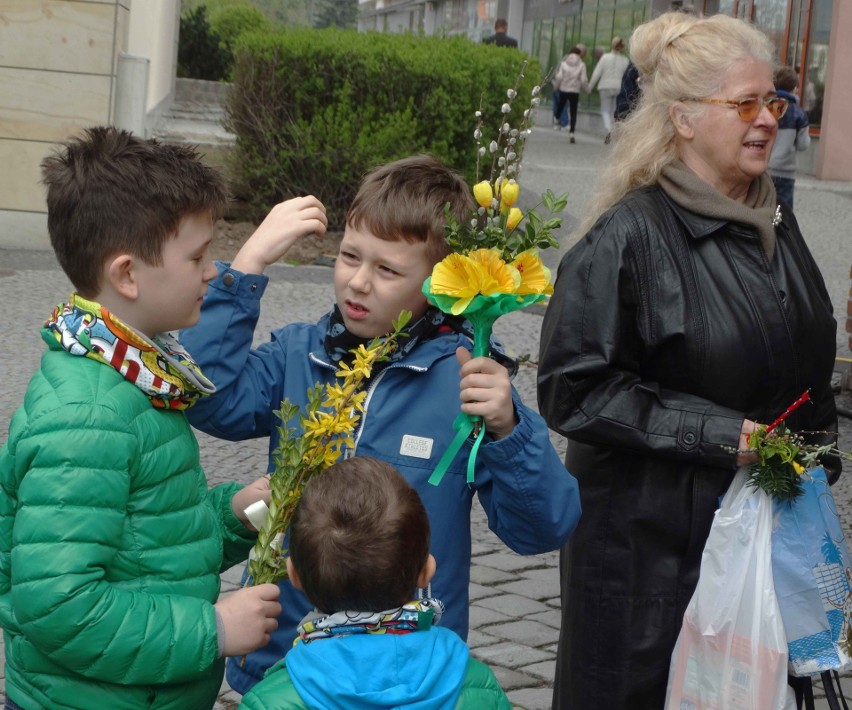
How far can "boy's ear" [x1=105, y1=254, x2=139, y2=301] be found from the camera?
2.29 m

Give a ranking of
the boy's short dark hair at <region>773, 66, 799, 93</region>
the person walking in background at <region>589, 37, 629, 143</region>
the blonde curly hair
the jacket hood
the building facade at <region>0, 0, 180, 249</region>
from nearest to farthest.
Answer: the jacket hood → the blonde curly hair → the boy's short dark hair at <region>773, 66, 799, 93</region> → the building facade at <region>0, 0, 180, 249</region> → the person walking in background at <region>589, 37, 629, 143</region>

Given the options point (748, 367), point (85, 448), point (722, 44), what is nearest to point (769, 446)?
point (748, 367)

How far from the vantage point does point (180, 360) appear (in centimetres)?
240

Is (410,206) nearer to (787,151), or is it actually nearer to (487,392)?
(487,392)

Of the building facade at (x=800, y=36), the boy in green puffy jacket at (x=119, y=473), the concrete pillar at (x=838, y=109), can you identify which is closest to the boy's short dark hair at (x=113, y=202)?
the boy in green puffy jacket at (x=119, y=473)

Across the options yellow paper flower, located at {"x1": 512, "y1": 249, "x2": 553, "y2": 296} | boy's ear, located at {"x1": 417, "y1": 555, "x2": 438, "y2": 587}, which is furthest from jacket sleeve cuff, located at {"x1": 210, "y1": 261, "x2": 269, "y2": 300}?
boy's ear, located at {"x1": 417, "y1": 555, "x2": 438, "y2": 587}

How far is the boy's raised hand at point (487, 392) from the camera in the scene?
2.30 meters

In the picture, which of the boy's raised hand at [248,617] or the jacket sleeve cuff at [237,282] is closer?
the boy's raised hand at [248,617]

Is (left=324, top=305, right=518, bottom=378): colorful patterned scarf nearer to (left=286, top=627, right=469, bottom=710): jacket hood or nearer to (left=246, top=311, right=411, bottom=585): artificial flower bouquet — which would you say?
(left=246, top=311, right=411, bottom=585): artificial flower bouquet

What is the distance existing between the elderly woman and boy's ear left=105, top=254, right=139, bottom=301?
3.66 feet

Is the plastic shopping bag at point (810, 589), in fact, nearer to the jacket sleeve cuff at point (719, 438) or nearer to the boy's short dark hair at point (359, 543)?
the jacket sleeve cuff at point (719, 438)

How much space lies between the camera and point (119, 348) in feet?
7.43

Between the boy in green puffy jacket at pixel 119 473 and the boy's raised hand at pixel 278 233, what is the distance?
200 millimetres

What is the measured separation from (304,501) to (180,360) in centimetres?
44
